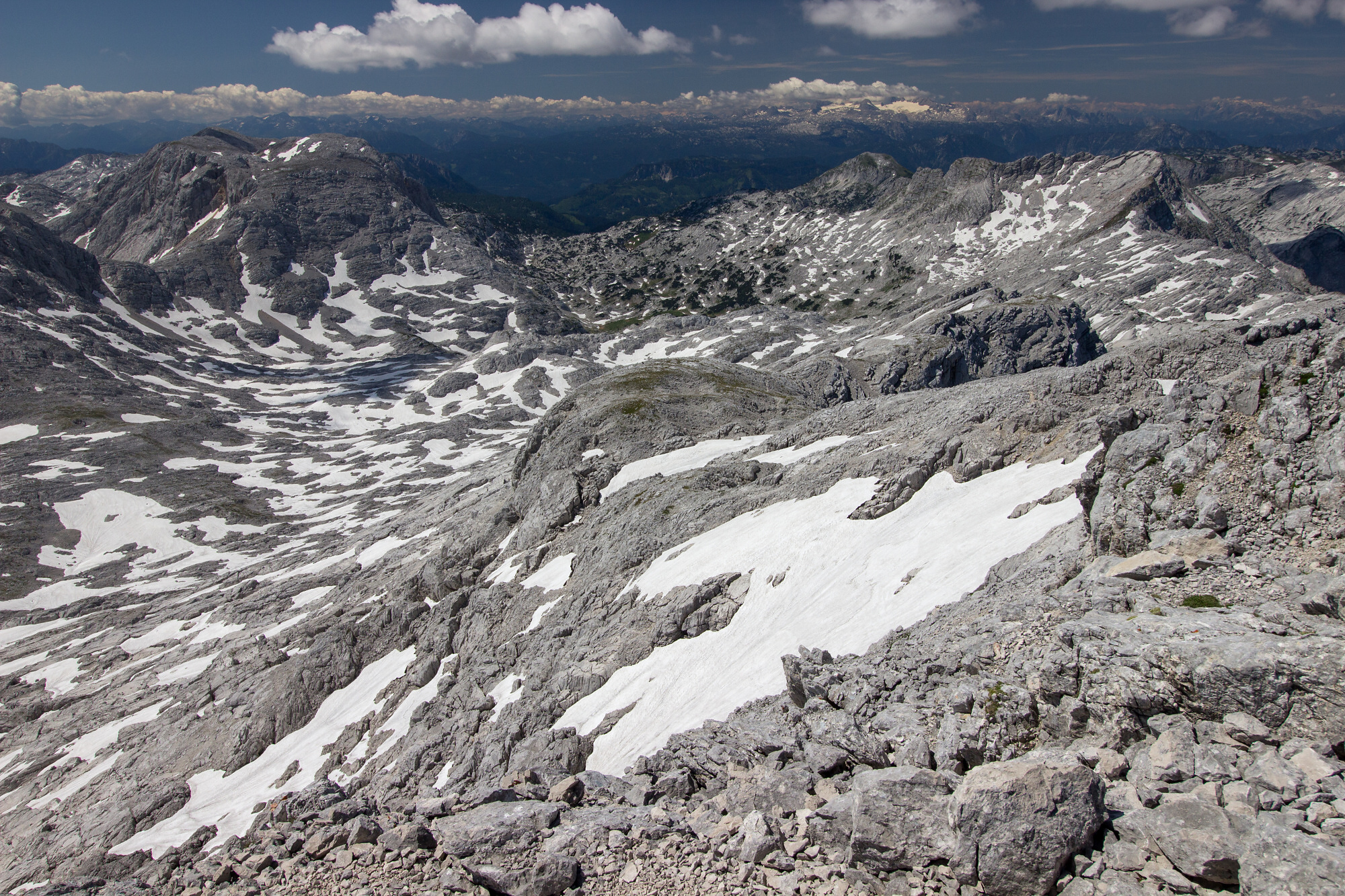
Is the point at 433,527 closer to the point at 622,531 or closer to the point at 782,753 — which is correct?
the point at 622,531

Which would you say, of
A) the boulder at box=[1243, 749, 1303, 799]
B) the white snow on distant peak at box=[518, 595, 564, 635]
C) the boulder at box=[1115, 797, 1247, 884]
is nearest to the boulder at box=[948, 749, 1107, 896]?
the boulder at box=[1115, 797, 1247, 884]

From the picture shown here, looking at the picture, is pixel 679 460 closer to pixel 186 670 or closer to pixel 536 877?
pixel 536 877

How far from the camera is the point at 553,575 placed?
37.8m

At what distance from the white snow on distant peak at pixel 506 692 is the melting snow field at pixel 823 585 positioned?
14.6 ft

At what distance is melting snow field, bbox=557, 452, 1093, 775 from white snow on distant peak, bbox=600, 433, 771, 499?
14392 mm

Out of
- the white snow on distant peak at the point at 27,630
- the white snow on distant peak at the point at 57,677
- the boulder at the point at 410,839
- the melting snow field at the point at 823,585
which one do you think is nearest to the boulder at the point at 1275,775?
the melting snow field at the point at 823,585

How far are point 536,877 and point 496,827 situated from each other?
1881mm

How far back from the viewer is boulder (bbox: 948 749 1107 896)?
9.39 meters

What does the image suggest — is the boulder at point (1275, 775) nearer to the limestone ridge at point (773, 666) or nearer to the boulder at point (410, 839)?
the limestone ridge at point (773, 666)

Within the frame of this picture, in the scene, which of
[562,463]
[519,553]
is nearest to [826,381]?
[562,463]

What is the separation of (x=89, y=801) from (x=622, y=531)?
34.2 meters

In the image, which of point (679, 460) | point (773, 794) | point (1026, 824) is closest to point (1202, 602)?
point (1026, 824)

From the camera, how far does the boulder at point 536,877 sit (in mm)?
12258

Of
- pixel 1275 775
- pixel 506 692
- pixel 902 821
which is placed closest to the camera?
pixel 1275 775
